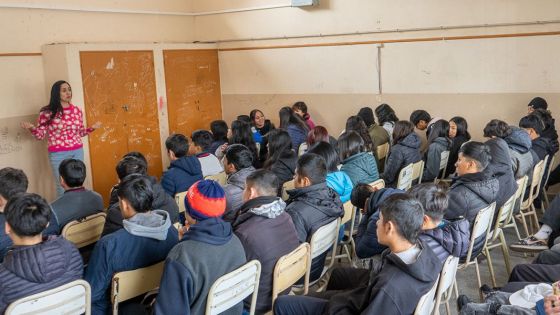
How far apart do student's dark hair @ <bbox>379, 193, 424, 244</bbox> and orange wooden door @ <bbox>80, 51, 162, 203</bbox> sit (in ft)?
15.7

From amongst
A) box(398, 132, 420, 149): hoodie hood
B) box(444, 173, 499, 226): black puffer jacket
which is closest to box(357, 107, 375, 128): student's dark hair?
box(398, 132, 420, 149): hoodie hood

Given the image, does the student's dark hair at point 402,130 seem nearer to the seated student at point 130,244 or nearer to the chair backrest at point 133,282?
the seated student at point 130,244

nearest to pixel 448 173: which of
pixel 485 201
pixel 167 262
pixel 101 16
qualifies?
pixel 485 201

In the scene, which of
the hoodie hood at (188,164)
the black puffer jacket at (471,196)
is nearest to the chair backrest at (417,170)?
the black puffer jacket at (471,196)

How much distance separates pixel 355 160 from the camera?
4.25 metres

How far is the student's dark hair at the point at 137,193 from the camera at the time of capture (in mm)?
2697

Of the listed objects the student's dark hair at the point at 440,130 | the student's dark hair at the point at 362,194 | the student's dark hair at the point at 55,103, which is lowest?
the student's dark hair at the point at 362,194

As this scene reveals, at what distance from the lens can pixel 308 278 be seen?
2871 millimetres

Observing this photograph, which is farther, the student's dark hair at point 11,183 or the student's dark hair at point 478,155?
the student's dark hair at point 478,155

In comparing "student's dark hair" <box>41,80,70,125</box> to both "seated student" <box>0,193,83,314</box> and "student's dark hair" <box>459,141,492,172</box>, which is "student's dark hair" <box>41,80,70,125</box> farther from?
"student's dark hair" <box>459,141,492,172</box>

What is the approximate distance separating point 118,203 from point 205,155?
1.73 m

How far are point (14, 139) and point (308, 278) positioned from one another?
4181mm

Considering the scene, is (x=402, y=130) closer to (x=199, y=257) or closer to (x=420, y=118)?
(x=420, y=118)

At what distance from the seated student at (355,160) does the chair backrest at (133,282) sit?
203cm
